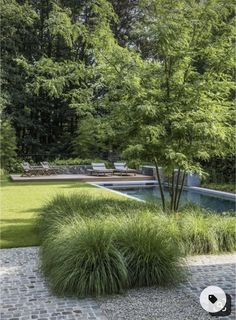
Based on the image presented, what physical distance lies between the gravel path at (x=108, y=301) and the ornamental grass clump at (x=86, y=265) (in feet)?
0.41

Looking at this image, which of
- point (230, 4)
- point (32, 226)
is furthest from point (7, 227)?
point (230, 4)

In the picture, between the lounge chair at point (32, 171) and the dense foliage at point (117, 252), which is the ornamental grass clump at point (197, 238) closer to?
the dense foliage at point (117, 252)

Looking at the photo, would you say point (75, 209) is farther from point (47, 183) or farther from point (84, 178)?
point (84, 178)

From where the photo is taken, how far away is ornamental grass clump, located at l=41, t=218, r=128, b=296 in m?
4.01

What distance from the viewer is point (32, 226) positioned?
23.6ft

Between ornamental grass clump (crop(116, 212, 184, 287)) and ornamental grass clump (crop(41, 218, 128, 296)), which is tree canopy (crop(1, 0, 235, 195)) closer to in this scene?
ornamental grass clump (crop(116, 212, 184, 287))

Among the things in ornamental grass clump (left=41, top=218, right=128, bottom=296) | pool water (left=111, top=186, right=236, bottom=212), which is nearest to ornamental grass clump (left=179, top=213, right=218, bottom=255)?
ornamental grass clump (left=41, top=218, right=128, bottom=296)

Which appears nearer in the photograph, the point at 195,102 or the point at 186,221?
the point at 186,221

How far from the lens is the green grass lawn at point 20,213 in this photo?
625 centimetres

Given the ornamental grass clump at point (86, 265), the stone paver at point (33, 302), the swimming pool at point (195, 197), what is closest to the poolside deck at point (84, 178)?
the swimming pool at point (195, 197)

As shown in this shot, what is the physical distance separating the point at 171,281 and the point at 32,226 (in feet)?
11.7

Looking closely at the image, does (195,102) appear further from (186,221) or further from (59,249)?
(59,249)

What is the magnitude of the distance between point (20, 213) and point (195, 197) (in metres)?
6.53

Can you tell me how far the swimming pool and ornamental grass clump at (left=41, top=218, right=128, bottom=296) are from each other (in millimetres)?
4737
